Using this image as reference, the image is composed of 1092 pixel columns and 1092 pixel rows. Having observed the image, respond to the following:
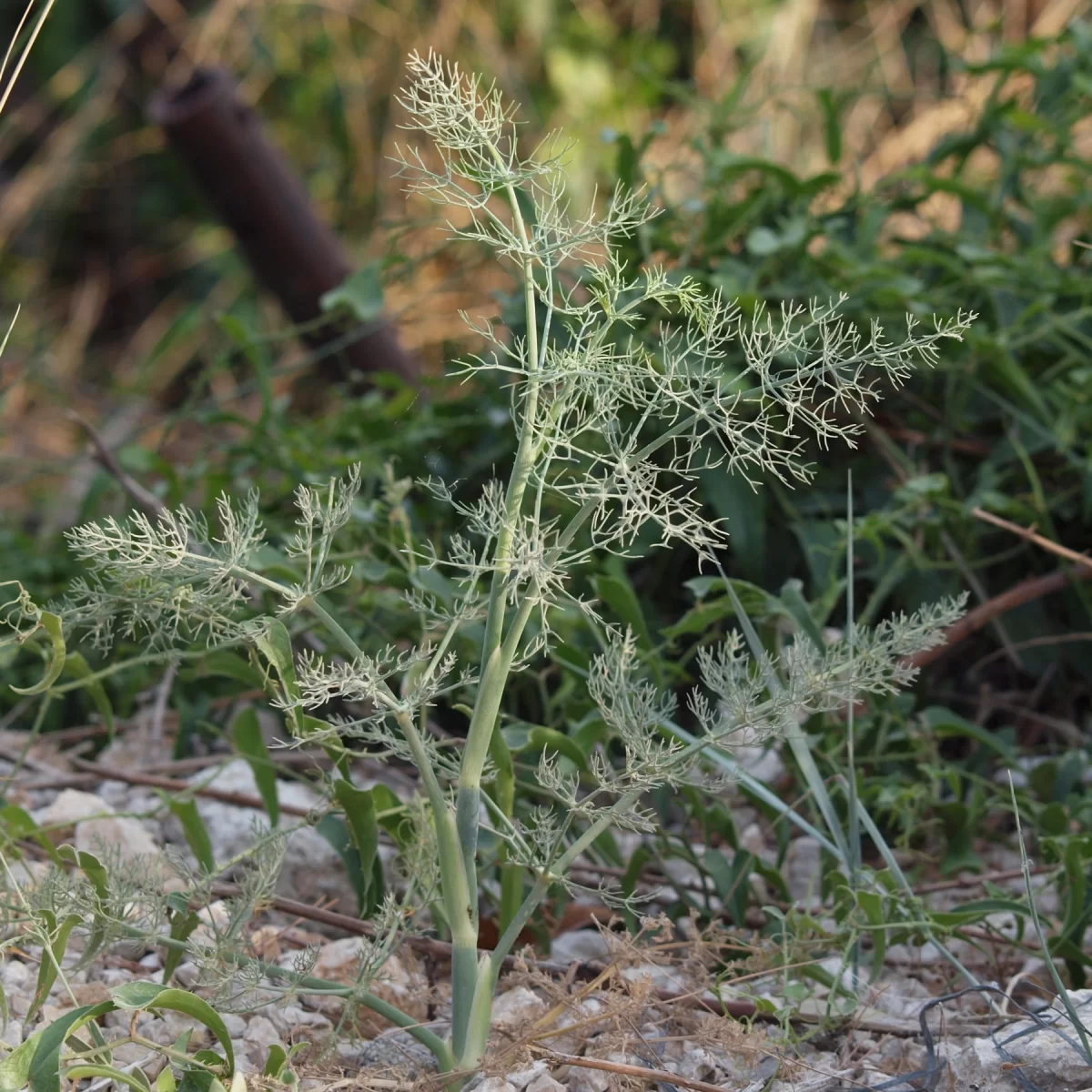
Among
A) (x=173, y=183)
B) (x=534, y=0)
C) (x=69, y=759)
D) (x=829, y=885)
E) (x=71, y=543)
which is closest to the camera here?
(x=71, y=543)

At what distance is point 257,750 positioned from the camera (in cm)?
79

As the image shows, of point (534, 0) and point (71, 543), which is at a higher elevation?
point (534, 0)

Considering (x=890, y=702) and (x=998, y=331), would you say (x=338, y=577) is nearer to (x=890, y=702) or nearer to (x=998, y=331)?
(x=890, y=702)

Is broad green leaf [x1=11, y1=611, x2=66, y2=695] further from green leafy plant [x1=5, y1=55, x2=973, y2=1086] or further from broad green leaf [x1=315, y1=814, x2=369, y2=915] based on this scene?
broad green leaf [x1=315, y1=814, x2=369, y2=915]

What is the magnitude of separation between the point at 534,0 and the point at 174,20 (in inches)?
31.0

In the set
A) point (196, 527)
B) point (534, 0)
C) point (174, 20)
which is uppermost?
point (174, 20)

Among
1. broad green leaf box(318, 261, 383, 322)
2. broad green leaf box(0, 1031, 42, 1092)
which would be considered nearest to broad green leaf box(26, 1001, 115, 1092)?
broad green leaf box(0, 1031, 42, 1092)

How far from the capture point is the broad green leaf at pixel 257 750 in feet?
2.58

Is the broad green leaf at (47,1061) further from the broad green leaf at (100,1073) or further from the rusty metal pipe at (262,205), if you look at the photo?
the rusty metal pipe at (262,205)

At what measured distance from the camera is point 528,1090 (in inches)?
21.9

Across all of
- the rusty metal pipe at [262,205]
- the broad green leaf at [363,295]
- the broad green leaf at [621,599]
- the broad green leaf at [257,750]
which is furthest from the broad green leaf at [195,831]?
the rusty metal pipe at [262,205]

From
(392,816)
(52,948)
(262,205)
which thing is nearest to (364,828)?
(392,816)

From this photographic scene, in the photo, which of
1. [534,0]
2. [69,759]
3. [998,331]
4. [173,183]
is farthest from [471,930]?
[173,183]

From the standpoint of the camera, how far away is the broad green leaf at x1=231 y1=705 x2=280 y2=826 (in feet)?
2.58
